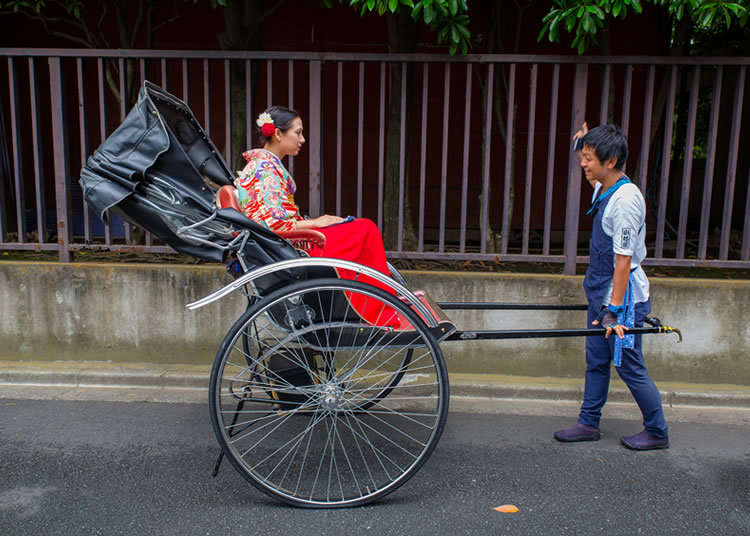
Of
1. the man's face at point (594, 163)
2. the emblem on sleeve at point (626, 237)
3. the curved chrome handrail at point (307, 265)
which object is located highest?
the man's face at point (594, 163)

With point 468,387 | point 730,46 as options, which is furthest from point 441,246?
point 730,46

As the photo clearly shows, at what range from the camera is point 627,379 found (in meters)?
3.27

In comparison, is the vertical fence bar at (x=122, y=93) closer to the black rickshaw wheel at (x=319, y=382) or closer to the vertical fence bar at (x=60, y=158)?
the vertical fence bar at (x=60, y=158)

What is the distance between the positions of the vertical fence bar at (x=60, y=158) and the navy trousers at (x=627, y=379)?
3.84m

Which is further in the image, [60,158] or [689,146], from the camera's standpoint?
[60,158]

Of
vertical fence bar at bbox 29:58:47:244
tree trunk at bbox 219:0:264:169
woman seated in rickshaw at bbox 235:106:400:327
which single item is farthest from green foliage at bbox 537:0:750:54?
vertical fence bar at bbox 29:58:47:244

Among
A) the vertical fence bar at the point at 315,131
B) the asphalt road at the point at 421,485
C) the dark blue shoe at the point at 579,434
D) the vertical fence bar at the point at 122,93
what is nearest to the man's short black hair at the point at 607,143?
the dark blue shoe at the point at 579,434

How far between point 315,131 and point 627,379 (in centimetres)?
274

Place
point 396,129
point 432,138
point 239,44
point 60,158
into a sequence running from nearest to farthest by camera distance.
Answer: point 60,158, point 396,129, point 239,44, point 432,138

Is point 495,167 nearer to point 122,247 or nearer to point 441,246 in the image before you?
point 441,246

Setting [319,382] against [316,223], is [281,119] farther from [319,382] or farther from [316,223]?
[319,382]

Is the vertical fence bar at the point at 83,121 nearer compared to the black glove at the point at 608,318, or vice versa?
the black glove at the point at 608,318

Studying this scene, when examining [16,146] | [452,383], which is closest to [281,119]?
[452,383]

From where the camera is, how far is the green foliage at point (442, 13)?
401 centimetres
